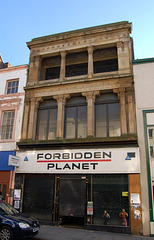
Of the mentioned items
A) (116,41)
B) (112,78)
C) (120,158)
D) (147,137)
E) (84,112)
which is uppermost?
(116,41)

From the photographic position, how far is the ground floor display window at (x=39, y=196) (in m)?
13.5

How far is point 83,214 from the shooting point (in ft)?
41.6

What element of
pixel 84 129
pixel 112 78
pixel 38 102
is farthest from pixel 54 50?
pixel 84 129

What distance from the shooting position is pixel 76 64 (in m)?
17.7

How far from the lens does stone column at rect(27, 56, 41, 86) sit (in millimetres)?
16922

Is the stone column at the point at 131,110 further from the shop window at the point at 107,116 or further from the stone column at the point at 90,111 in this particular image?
the stone column at the point at 90,111

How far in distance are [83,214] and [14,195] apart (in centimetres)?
498

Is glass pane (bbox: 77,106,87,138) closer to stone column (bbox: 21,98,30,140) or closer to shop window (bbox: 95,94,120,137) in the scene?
shop window (bbox: 95,94,120,137)

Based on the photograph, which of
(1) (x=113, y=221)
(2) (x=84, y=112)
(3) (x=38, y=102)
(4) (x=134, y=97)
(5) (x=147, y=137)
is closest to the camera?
(1) (x=113, y=221)

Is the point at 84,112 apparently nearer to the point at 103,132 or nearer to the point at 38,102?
the point at 103,132

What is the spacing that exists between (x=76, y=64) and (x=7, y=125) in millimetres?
7598

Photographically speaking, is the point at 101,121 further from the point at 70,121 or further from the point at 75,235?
the point at 75,235

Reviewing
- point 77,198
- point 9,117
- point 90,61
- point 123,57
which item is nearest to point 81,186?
point 77,198

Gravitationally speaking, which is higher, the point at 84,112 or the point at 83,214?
the point at 84,112
